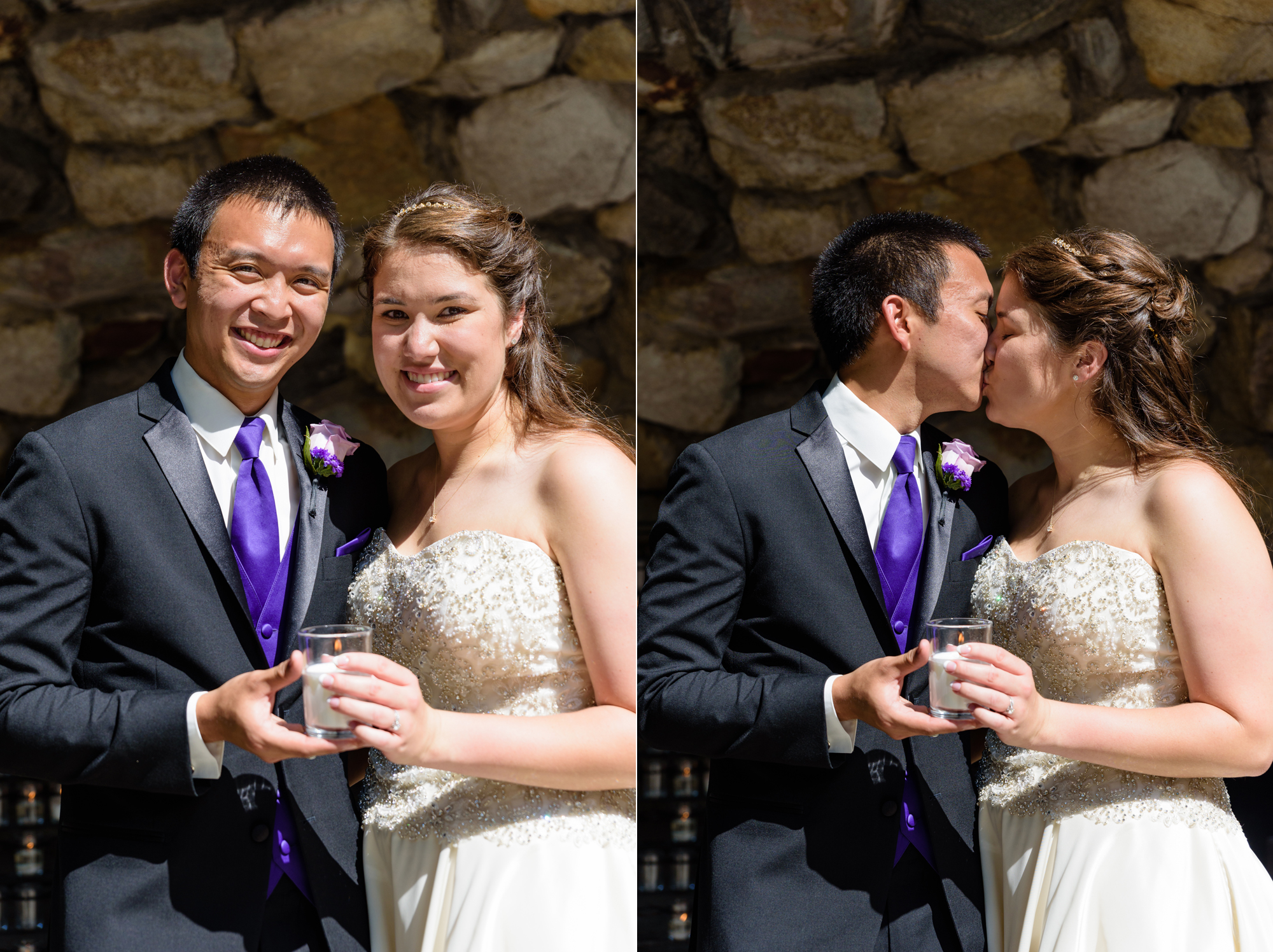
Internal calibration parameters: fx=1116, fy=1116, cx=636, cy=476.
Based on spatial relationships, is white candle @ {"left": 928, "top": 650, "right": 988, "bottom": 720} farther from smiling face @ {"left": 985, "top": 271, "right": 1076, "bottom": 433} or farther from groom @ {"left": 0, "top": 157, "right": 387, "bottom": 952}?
groom @ {"left": 0, "top": 157, "right": 387, "bottom": 952}

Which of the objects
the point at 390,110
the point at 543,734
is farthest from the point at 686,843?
the point at 390,110

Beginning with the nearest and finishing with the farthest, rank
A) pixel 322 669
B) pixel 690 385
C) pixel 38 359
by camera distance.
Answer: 1. pixel 322 669
2. pixel 38 359
3. pixel 690 385

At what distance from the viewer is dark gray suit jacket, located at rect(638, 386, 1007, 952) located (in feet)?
6.50

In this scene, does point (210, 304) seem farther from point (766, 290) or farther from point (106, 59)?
point (766, 290)

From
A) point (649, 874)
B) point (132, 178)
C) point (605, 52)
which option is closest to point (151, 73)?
point (132, 178)

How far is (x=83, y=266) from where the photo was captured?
2203 mm

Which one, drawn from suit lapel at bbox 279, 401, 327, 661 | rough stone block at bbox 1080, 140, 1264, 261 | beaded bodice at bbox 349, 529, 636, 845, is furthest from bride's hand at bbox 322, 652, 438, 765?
rough stone block at bbox 1080, 140, 1264, 261

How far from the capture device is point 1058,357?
2.03m

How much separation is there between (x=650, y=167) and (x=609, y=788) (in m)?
1.30

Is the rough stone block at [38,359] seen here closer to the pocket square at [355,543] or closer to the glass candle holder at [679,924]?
the pocket square at [355,543]

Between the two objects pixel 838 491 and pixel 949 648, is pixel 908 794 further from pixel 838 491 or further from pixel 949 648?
pixel 838 491

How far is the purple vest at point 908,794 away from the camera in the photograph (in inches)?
78.7

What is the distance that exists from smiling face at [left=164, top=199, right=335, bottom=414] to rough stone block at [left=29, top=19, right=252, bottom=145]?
1.02 ft

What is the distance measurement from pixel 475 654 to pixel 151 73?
4.25ft
